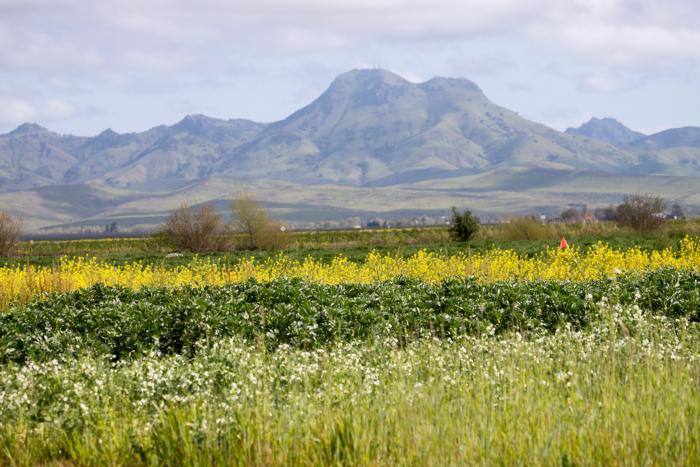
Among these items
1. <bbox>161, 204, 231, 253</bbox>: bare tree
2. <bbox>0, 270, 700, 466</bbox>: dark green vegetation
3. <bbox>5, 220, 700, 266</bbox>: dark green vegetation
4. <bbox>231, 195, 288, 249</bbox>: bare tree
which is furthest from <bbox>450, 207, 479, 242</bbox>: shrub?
<bbox>0, 270, 700, 466</bbox>: dark green vegetation

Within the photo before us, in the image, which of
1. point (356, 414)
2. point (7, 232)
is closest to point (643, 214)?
point (7, 232)

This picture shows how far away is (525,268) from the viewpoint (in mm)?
23703

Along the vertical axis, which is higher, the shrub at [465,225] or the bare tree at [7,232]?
the bare tree at [7,232]

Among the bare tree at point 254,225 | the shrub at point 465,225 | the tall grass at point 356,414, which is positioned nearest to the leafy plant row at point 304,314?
the tall grass at point 356,414

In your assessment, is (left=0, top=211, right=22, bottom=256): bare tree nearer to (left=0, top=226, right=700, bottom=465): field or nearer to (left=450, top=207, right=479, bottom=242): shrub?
(left=450, top=207, right=479, bottom=242): shrub

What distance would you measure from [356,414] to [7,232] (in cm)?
4597

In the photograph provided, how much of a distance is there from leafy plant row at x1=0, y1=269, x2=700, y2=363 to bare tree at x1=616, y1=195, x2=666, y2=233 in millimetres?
38110

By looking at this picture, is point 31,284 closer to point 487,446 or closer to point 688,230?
point 487,446

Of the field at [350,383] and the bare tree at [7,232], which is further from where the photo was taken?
the bare tree at [7,232]

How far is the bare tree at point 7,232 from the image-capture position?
49.3 m

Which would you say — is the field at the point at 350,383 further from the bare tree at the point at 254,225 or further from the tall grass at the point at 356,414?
the bare tree at the point at 254,225

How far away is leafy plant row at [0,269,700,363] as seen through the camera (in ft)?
42.0

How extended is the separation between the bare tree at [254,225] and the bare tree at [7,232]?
45.2 feet

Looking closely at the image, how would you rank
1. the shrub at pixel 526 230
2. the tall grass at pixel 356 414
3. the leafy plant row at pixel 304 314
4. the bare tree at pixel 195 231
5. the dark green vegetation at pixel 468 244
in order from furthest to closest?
the shrub at pixel 526 230 → the bare tree at pixel 195 231 → the dark green vegetation at pixel 468 244 → the leafy plant row at pixel 304 314 → the tall grass at pixel 356 414
